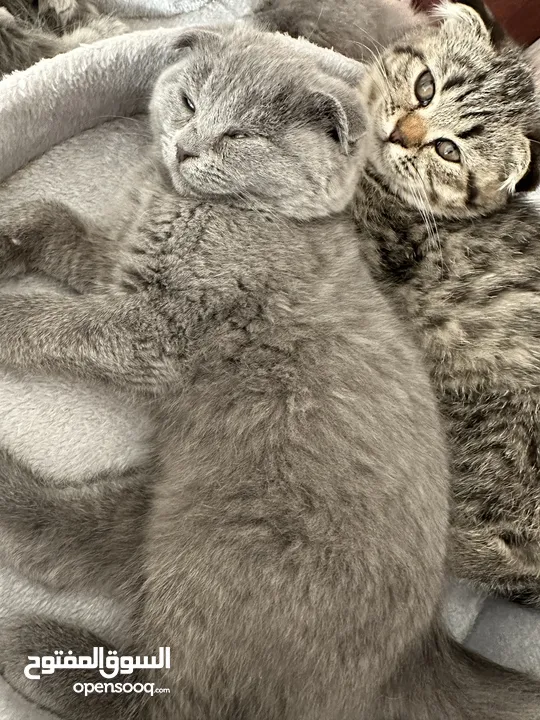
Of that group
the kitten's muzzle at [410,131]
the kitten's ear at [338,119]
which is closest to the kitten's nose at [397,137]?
the kitten's muzzle at [410,131]

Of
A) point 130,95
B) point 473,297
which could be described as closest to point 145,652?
point 473,297

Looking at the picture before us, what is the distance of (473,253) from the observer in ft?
4.12

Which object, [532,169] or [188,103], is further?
[532,169]

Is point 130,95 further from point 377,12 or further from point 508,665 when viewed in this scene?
point 508,665

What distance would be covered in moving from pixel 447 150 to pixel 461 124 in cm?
6

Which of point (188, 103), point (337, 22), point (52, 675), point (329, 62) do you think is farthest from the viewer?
point (337, 22)

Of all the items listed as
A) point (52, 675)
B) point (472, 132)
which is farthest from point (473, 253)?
point (52, 675)

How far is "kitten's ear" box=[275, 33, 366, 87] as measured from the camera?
4.13ft

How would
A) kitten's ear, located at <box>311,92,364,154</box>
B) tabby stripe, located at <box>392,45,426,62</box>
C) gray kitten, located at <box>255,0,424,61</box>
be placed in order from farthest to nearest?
gray kitten, located at <box>255,0,424,61</box> → tabby stripe, located at <box>392,45,426,62</box> → kitten's ear, located at <box>311,92,364,154</box>

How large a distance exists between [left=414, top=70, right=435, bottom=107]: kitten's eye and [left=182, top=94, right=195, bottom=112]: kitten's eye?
52cm

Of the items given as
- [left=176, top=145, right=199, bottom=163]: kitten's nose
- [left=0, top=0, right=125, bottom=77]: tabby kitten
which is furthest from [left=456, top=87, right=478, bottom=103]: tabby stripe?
[left=0, top=0, right=125, bottom=77]: tabby kitten

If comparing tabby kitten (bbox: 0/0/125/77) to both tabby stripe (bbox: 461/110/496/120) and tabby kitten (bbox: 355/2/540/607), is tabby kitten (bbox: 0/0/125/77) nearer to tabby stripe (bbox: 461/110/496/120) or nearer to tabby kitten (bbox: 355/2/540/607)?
tabby kitten (bbox: 355/2/540/607)

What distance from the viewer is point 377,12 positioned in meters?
1.71

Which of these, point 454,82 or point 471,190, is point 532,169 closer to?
point 471,190
